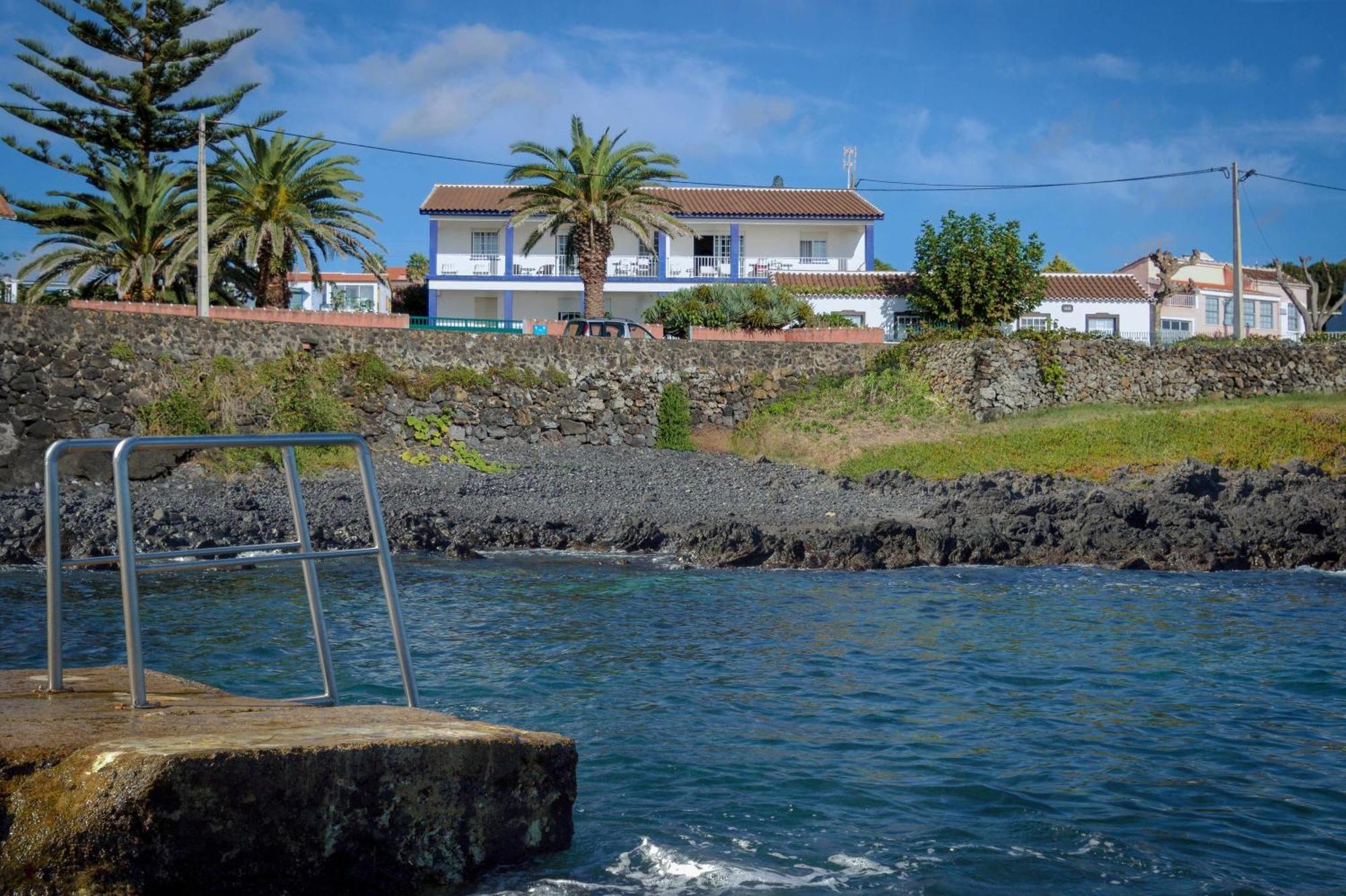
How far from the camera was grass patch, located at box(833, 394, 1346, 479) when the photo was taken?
26.1 metres

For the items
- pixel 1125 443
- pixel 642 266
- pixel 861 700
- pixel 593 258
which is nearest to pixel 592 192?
pixel 593 258

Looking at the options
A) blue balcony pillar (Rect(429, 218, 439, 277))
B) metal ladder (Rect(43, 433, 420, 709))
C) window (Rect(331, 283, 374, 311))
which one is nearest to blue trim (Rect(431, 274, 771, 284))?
blue balcony pillar (Rect(429, 218, 439, 277))

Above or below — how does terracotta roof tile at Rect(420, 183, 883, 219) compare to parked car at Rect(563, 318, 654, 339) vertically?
above

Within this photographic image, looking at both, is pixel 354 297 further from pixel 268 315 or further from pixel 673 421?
pixel 673 421

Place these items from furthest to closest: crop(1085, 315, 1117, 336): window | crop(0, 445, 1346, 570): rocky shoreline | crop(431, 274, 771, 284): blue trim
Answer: crop(431, 274, 771, 284): blue trim, crop(1085, 315, 1117, 336): window, crop(0, 445, 1346, 570): rocky shoreline

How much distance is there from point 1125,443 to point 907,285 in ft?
65.7

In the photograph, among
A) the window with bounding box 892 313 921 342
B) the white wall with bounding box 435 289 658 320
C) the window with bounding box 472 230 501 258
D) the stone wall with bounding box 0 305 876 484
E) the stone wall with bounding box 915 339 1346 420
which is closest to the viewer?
the stone wall with bounding box 0 305 876 484

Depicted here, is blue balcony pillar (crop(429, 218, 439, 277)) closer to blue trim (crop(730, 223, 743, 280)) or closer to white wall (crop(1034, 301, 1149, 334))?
blue trim (crop(730, 223, 743, 280))

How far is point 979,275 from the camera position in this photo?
43.0 m

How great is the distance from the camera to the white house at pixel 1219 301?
194 feet

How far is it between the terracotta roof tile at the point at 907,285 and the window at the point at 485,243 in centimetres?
1296

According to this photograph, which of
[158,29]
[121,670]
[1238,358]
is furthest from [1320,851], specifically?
[158,29]

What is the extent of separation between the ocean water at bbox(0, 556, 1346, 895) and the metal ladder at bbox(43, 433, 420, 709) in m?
1.41

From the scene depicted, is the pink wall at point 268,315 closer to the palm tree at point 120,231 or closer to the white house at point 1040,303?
the palm tree at point 120,231
